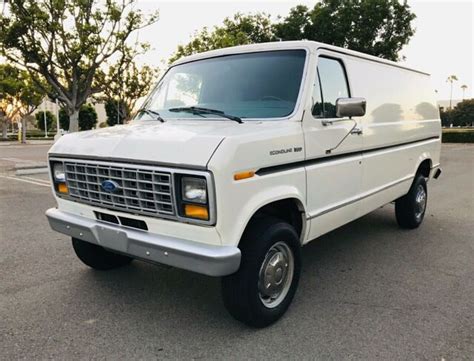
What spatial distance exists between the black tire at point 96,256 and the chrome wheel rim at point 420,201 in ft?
13.7

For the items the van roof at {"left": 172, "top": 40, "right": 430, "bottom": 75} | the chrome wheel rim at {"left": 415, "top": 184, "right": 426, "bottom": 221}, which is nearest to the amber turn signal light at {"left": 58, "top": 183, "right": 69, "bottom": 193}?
the van roof at {"left": 172, "top": 40, "right": 430, "bottom": 75}

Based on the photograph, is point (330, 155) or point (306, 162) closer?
point (306, 162)

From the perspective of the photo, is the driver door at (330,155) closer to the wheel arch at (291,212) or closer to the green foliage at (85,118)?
the wheel arch at (291,212)

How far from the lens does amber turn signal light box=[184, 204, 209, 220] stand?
275cm

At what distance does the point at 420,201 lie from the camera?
20.4 ft

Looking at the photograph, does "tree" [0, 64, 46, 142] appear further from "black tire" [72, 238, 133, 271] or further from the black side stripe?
the black side stripe

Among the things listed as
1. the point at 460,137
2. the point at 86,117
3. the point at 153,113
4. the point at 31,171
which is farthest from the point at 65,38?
the point at 86,117

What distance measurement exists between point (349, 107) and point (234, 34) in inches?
713

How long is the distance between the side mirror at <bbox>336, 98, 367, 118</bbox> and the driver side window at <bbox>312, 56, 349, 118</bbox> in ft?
0.66

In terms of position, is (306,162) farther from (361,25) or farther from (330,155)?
(361,25)

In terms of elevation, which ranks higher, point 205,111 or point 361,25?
point 361,25

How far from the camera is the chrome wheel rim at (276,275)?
3250mm

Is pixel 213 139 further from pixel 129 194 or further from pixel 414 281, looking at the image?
pixel 414 281

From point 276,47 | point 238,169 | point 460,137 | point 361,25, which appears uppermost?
point 361,25
